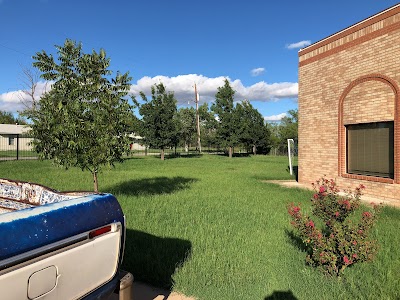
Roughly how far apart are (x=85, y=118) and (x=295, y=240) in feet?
17.0

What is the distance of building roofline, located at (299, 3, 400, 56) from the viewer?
9188mm

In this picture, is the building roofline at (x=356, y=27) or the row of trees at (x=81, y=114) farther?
the building roofline at (x=356, y=27)

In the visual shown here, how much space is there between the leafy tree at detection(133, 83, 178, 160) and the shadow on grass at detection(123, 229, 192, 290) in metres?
26.4

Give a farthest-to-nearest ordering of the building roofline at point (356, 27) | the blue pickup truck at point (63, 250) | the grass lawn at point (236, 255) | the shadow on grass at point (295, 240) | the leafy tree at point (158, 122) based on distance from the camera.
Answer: the leafy tree at point (158, 122), the building roofline at point (356, 27), the shadow on grass at point (295, 240), the grass lawn at point (236, 255), the blue pickup truck at point (63, 250)

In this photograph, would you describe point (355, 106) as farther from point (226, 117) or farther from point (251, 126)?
point (251, 126)

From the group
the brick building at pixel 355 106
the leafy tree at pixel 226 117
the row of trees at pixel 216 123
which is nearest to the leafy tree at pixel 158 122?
the row of trees at pixel 216 123

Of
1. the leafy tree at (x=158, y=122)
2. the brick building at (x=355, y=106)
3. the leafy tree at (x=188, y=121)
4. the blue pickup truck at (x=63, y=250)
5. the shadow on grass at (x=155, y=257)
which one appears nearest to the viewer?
the blue pickup truck at (x=63, y=250)

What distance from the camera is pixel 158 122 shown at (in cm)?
3178

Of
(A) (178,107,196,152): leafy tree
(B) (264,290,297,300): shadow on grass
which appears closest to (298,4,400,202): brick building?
(B) (264,290,297,300): shadow on grass

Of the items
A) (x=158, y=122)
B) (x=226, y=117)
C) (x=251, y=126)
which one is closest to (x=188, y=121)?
(x=251, y=126)

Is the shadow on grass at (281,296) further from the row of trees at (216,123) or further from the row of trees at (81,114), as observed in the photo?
the row of trees at (216,123)

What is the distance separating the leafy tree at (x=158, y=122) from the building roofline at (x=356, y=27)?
20.6 metres

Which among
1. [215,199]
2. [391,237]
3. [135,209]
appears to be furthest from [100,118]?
[391,237]

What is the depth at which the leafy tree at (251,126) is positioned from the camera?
40.7 m
